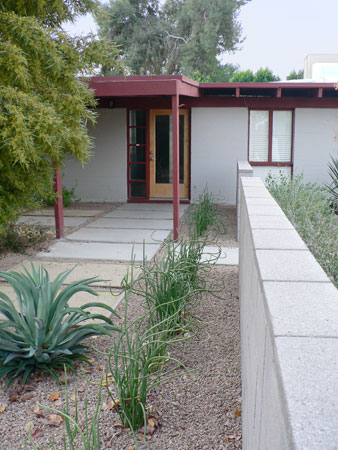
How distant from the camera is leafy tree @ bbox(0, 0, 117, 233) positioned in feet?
17.6

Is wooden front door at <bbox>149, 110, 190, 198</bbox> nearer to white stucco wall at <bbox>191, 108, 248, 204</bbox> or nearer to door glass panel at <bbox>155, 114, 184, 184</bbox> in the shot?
door glass panel at <bbox>155, 114, 184, 184</bbox>

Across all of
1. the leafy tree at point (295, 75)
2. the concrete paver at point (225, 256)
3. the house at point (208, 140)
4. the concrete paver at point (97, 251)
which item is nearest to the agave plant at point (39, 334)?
the concrete paver at point (225, 256)

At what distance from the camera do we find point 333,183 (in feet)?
38.7

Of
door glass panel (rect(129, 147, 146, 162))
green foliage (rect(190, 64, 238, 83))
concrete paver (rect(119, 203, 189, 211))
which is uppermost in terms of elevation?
green foliage (rect(190, 64, 238, 83))

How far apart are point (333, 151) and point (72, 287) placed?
32.1 feet

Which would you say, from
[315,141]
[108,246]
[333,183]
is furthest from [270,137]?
[108,246]

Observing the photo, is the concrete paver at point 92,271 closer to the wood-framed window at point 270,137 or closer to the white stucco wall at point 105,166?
the white stucco wall at point 105,166

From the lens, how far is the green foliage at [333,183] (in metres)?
11.0

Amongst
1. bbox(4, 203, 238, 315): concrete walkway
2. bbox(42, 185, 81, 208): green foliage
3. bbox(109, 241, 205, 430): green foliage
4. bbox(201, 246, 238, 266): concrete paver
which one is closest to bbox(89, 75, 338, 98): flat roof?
bbox(4, 203, 238, 315): concrete walkway

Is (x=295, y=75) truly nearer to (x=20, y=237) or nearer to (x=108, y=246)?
(x=108, y=246)

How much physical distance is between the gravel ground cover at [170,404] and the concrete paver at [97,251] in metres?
3.06

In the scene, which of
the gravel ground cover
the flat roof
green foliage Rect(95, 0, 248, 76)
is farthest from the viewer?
green foliage Rect(95, 0, 248, 76)

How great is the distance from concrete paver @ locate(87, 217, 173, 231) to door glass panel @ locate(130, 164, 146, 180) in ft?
8.73

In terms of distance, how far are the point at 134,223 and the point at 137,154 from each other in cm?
336
